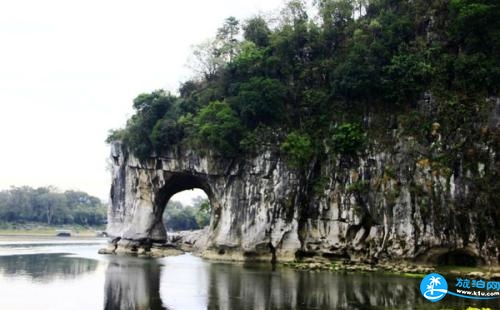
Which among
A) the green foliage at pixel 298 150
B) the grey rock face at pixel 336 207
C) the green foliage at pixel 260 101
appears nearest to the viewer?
the grey rock face at pixel 336 207

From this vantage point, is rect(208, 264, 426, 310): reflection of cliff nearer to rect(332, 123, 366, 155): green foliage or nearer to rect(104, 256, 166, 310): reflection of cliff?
rect(104, 256, 166, 310): reflection of cliff

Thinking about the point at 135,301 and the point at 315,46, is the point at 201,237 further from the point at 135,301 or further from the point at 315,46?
the point at 135,301

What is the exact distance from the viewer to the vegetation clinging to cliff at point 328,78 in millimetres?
39156

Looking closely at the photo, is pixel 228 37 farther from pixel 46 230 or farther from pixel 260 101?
pixel 46 230

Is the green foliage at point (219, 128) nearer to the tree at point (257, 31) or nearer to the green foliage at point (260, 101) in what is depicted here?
the green foliage at point (260, 101)

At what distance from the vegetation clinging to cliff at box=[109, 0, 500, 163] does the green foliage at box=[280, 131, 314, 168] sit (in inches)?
3.2

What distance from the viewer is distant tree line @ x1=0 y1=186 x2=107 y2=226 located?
94.6 metres

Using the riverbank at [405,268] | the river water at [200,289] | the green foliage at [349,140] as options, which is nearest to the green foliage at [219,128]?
the green foliage at [349,140]

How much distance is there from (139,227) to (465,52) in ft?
102

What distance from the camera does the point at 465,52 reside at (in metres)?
40.1

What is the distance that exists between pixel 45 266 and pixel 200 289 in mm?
16618

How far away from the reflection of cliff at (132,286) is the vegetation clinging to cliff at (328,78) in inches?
494

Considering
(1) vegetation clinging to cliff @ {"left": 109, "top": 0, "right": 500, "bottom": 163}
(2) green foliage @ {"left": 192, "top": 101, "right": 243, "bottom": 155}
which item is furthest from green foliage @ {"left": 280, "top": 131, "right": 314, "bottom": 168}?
(2) green foliage @ {"left": 192, "top": 101, "right": 243, "bottom": 155}

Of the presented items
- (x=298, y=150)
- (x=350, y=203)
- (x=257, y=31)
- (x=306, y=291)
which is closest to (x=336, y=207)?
(x=350, y=203)
